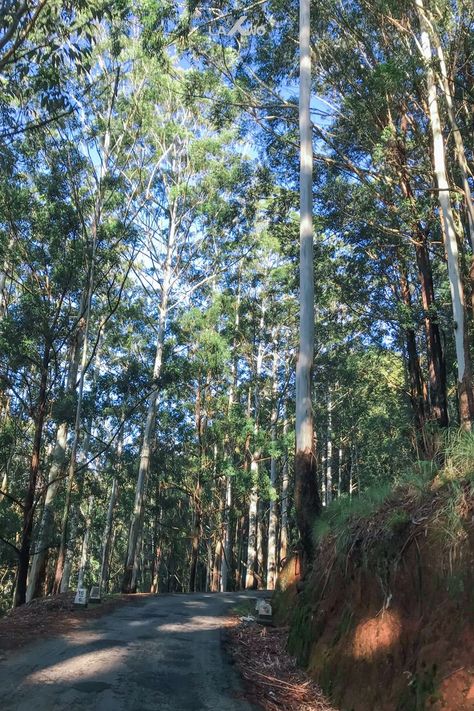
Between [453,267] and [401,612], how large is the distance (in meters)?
7.73

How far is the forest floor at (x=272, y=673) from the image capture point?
16.9 feet

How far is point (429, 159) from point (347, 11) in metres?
4.60

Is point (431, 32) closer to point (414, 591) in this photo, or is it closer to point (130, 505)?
point (414, 591)

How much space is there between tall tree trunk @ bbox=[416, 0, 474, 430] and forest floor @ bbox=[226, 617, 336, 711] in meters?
4.66

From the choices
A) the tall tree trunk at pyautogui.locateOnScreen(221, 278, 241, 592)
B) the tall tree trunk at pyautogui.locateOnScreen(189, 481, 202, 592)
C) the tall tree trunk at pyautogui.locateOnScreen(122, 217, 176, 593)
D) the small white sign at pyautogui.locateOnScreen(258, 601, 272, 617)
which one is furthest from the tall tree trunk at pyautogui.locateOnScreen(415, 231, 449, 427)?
the tall tree trunk at pyautogui.locateOnScreen(221, 278, 241, 592)

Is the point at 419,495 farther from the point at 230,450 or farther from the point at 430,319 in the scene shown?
the point at 230,450

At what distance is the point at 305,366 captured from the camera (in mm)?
9258

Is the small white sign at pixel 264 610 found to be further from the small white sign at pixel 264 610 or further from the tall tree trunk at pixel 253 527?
the tall tree trunk at pixel 253 527

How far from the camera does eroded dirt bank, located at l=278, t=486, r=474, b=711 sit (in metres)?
3.79

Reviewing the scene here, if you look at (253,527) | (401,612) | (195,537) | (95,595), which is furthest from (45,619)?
(253,527)

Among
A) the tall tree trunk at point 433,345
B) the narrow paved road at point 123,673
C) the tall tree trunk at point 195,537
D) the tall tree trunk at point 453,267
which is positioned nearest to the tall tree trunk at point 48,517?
the tall tree trunk at point 195,537

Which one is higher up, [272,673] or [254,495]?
[254,495]

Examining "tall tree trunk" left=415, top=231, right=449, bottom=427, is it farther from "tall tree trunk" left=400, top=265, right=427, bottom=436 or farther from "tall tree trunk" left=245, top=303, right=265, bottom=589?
"tall tree trunk" left=245, top=303, right=265, bottom=589

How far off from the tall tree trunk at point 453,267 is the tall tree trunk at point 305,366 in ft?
8.53
